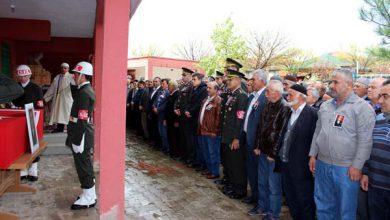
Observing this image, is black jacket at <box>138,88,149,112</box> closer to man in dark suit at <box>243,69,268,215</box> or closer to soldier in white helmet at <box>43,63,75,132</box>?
soldier in white helmet at <box>43,63,75,132</box>

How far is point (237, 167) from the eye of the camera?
227 inches

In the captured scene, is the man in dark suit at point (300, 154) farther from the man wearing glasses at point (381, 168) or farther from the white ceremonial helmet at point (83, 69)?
the white ceremonial helmet at point (83, 69)

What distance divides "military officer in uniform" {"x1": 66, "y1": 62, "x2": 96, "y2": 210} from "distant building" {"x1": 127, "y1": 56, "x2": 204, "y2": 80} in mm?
29479

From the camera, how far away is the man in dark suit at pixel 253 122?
17.0 feet

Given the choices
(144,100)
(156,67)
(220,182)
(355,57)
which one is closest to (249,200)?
(220,182)

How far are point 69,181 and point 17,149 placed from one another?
2976mm

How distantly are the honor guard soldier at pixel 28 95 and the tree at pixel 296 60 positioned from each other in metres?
26.5

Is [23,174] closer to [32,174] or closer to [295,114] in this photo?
[32,174]

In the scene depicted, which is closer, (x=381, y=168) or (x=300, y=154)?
(x=381, y=168)

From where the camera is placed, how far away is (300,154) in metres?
4.23

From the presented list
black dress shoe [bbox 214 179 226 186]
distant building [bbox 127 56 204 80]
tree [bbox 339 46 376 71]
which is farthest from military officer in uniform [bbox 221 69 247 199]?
tree [bbox 339 46 376 71]

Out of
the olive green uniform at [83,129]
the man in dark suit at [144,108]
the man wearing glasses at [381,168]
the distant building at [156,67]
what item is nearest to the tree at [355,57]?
the distant building at [156,67]

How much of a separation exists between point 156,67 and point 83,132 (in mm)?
30714

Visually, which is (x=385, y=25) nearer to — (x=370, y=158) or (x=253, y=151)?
(x=253, y=151)
